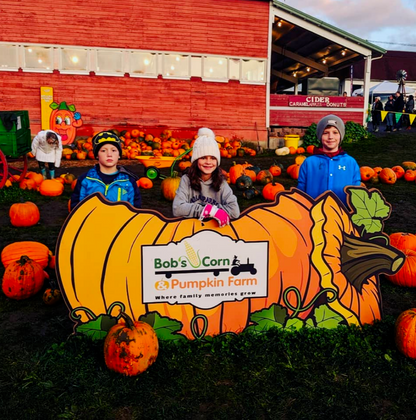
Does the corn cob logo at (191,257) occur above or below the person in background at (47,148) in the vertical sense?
below

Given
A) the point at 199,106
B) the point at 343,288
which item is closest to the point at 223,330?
the point at 343,288

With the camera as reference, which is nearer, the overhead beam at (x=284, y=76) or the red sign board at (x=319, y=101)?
the red sign board at (x=319, y=101)

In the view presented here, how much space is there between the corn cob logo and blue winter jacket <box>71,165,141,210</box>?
92 cm

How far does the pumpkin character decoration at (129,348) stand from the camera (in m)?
3.02

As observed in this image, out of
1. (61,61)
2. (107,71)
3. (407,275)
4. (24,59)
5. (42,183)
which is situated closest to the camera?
(407,275)

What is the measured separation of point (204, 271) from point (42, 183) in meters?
6.80

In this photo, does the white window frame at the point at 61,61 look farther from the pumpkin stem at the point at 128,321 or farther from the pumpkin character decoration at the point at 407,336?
the pumpkin character decoration at the point at 407,336

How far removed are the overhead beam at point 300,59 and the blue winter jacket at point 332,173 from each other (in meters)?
21.3

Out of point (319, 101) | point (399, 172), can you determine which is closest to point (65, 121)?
point (319, 101)

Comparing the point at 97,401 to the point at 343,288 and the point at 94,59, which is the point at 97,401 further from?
the point at 94,59

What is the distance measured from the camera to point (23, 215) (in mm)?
6836

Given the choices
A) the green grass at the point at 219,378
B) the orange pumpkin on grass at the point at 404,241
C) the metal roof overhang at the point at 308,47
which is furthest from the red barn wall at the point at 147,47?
the green grass at the point at 219,378

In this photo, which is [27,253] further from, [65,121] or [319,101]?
[319,101]

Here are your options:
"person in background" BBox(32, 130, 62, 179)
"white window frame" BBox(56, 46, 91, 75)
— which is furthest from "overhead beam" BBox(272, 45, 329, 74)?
"person in background" BBox(32, 130, 62, 179)
